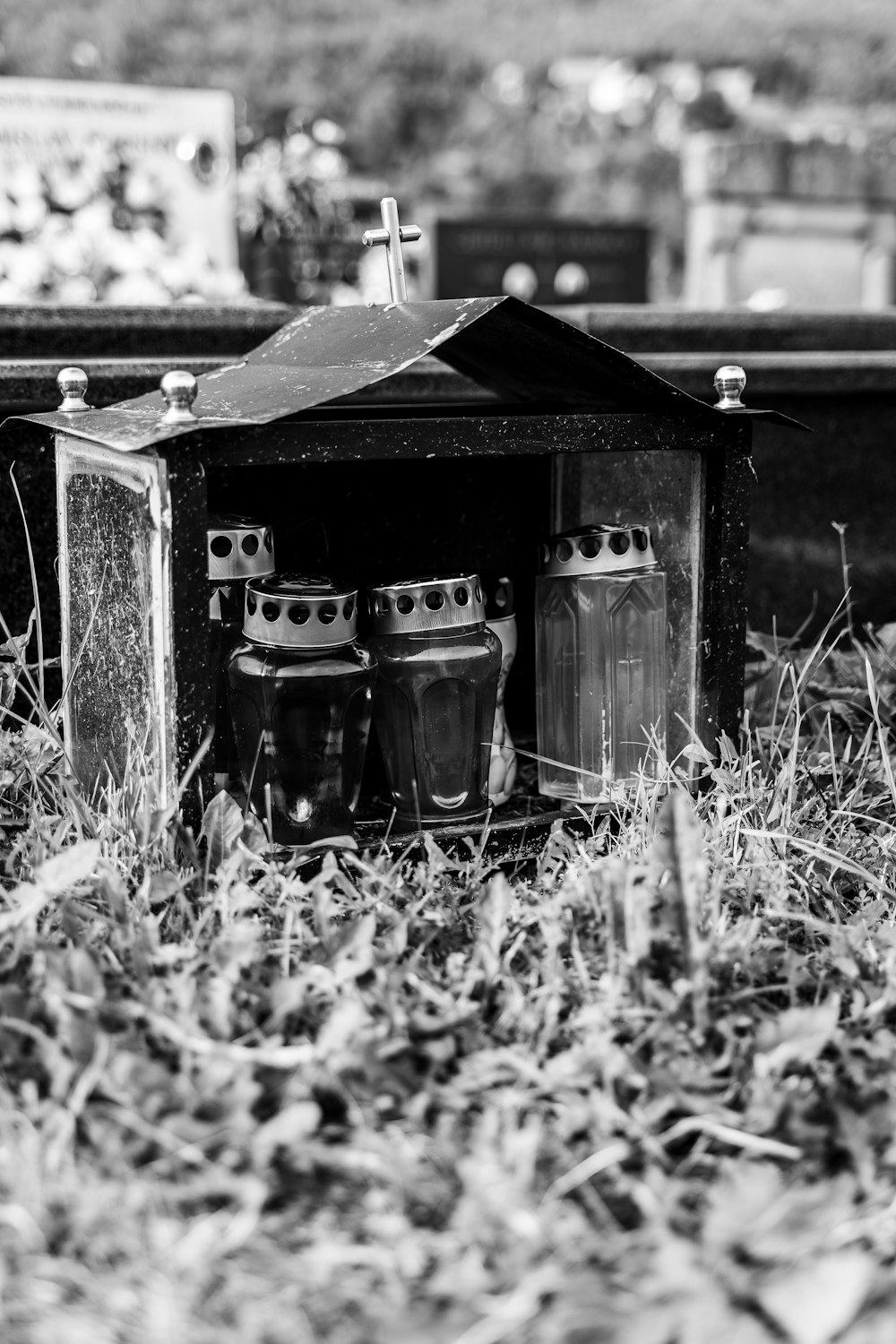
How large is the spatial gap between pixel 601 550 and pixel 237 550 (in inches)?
19.1

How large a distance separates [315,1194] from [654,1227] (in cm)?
30

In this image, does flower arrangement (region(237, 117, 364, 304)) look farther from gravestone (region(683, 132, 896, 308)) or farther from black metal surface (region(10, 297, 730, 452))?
black metal surface (region(10, 297, 730, 452))

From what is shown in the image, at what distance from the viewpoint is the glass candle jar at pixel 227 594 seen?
187 centimetres

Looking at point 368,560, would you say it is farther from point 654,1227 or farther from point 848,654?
point 654,1227

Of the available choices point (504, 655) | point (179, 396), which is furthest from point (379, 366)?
point (504, 655)

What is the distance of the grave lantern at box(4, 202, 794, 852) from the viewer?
1636 millimetres

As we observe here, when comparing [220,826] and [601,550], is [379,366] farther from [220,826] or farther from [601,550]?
[220,826]

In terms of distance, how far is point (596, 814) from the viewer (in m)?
1.98

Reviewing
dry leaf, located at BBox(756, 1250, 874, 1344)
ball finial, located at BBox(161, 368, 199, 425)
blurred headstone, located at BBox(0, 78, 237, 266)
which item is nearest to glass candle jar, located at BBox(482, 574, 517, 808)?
ball finial, located at BBox(161, 368, 199, 425)

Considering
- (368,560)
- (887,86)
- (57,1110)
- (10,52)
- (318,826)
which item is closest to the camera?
(57,1110)

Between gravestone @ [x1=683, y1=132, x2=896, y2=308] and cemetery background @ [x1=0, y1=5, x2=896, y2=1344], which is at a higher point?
gravestone @ [x1=683, y1=132, x2=896, y2=308]

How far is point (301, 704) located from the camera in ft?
5.84

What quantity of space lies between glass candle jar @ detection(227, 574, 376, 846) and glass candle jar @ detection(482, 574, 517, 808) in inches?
9.3

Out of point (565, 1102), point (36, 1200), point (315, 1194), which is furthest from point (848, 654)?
point (36, 1200)
